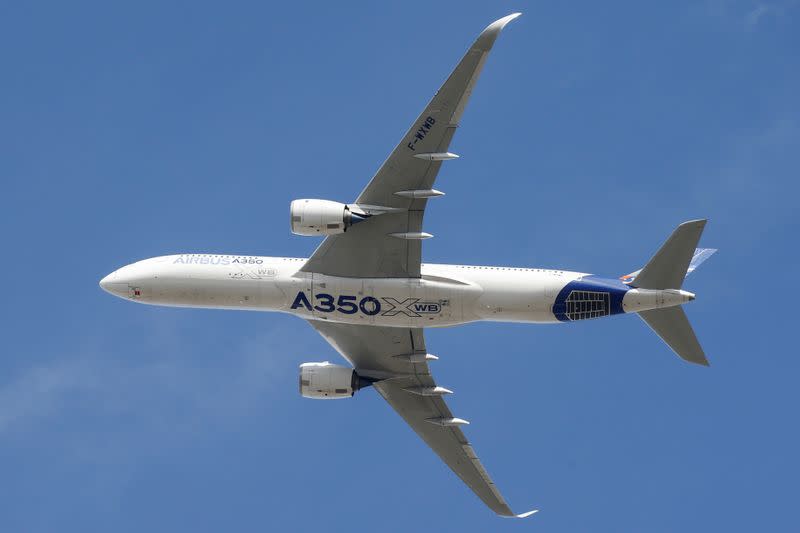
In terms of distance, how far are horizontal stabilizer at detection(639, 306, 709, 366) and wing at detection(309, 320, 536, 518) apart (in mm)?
11415

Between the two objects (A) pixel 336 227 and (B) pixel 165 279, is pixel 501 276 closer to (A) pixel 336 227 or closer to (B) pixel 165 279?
(A) pixel 336 227

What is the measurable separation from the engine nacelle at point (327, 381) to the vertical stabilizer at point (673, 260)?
1455cm

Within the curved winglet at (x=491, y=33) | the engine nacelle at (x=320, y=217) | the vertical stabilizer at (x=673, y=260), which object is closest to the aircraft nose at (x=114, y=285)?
the engine nacelle at (x=320, y=217)

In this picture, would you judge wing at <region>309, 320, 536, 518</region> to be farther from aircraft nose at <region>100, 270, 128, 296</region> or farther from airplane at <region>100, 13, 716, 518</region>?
aircraft nose at <region>100, 270, 128, 296</region>

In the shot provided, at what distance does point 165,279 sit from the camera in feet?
201

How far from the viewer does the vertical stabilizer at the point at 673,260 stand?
57.9 metres

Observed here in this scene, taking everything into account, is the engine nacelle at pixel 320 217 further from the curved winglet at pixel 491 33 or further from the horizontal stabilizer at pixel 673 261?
the horizontal stabilizer at pixel 673 261

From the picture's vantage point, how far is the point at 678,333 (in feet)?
195

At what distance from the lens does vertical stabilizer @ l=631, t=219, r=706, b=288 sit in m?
57.9

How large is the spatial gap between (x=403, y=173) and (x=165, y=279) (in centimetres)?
1217

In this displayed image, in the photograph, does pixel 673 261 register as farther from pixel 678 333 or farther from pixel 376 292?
pixel 376 292

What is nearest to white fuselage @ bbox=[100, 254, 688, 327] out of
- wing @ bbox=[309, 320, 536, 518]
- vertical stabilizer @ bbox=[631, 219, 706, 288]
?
vertical stabilizer @ bbox=[631, 219, 706, 288]

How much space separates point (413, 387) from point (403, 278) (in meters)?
8.30

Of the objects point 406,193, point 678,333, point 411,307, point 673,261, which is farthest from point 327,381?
point 673,261
